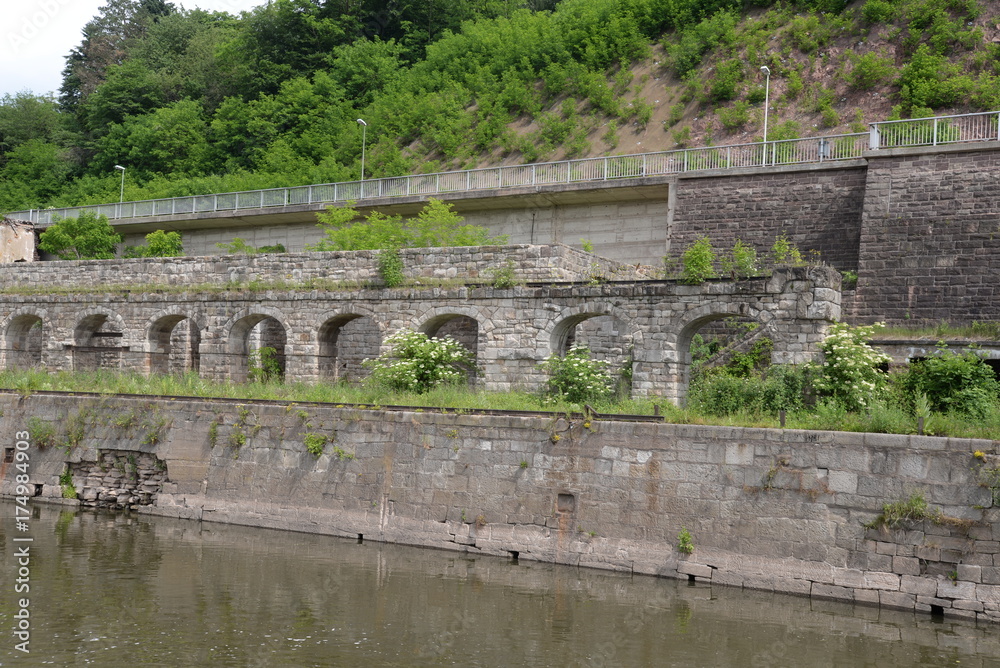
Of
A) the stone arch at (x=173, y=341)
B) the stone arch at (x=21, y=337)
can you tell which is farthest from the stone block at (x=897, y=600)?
the stone arch at (x=21, y=337)

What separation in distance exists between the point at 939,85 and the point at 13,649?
28893mm

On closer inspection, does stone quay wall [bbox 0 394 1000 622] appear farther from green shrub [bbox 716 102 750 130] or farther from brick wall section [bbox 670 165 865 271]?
green shrub [bbox 716 102 750 130]

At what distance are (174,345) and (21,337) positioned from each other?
497 centimetres

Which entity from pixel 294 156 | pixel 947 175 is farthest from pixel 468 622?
pixel 294 156

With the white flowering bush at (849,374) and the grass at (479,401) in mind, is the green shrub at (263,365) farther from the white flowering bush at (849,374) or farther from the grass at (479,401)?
the white flowering bush at (849,374)

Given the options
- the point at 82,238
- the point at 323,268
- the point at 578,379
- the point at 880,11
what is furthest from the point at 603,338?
the point at 82,238

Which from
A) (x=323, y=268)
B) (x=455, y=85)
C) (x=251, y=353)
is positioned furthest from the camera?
(x=455, y=85)

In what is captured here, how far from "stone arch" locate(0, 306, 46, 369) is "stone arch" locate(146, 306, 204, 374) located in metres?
3.77

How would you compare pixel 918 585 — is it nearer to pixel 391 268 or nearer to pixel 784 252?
pixel 784 252

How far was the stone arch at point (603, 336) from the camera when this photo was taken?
1745cm

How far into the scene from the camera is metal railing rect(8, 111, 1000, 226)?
75.3ft

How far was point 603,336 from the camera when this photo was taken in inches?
818

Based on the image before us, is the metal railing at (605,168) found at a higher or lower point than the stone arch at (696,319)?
higher

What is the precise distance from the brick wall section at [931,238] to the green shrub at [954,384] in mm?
6531
